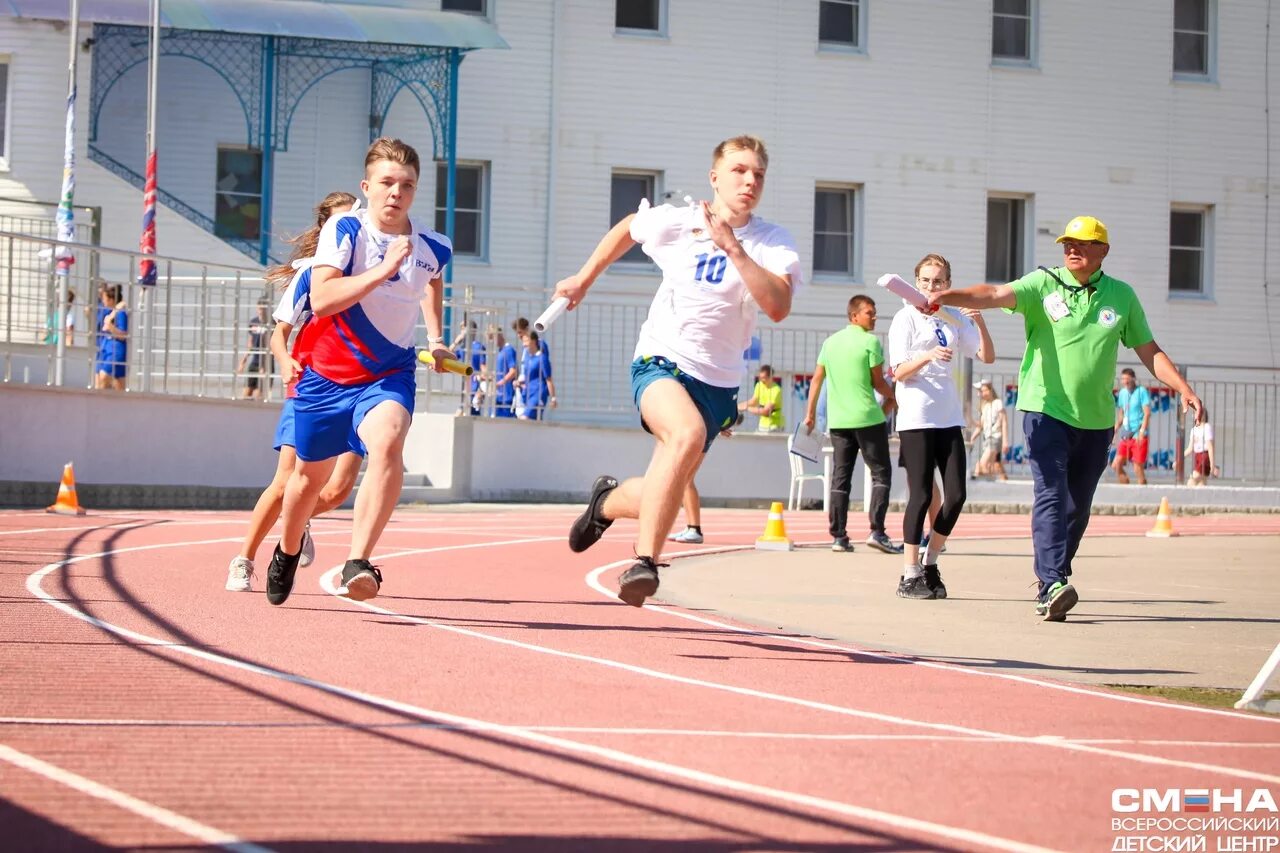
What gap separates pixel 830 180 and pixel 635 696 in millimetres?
28691

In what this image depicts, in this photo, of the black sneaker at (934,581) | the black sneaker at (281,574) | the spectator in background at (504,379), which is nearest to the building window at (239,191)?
the spectator in background at (504,379)

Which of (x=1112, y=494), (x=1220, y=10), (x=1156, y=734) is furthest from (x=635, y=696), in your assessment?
(x=1220, y=10)

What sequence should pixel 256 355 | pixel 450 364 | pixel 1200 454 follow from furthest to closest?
pixel 1200 454 < pixel 256 355 < pixel 450 364

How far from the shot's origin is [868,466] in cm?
1494

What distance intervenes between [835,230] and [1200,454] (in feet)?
29.5

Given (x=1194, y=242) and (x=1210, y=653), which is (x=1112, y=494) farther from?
(x=1210, y=653)

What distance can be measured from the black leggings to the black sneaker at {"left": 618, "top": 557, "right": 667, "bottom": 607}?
3.74m

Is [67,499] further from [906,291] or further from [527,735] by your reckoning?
[527,735]

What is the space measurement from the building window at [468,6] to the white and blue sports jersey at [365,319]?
2488 cm

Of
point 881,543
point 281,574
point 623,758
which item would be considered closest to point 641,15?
point 881,543

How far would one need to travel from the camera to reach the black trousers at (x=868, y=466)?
49.5 ft

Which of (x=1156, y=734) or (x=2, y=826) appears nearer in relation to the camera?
(x=2, y=826)

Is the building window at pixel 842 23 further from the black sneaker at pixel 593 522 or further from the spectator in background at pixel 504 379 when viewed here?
the black sneaker at pixel 593 522

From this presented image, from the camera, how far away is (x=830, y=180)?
34469 millimetres
